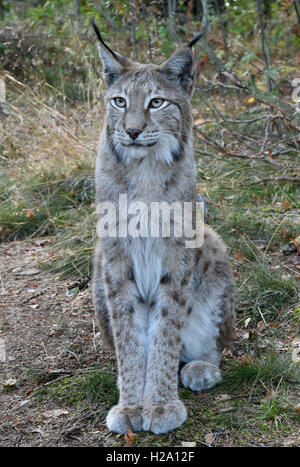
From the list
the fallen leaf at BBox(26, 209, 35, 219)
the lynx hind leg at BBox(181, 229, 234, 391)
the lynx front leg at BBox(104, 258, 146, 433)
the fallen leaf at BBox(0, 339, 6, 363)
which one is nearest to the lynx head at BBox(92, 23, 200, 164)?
the lynx front leg at BBox(104, 258, 146, 433)

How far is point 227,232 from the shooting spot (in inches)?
200

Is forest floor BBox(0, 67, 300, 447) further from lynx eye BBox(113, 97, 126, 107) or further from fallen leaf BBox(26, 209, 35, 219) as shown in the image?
lynx eye BBox(113, 97, 126, 107)

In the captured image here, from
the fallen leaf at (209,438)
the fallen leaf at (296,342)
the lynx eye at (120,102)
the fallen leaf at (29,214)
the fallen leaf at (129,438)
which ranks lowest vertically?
the fallen leaf at (209,438)

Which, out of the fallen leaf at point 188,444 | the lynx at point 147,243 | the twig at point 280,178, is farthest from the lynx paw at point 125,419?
the twig at point 280,178

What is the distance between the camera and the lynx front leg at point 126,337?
3.10 meters

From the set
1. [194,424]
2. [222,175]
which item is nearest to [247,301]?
[194,424]

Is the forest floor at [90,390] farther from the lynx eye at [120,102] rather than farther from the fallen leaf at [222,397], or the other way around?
the lynx eye at [120,102]

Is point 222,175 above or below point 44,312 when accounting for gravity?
above

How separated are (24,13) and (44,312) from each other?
8914mm

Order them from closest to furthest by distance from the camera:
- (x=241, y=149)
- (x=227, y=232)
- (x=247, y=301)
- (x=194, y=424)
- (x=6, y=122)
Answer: (x=194, y=424) → (x=247, y=301) → (x=227, y=232) → (x=241, y=149) → (x=6, y=122)

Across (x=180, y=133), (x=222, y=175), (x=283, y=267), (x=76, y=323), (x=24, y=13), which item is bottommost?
(x=76, y=323)

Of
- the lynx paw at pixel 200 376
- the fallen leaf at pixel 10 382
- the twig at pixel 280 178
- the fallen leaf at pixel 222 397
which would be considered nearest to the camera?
the fallen leaf at pixel 222 397

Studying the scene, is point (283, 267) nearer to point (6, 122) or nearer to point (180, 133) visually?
point (180, 133)

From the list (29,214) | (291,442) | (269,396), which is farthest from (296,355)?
(29,214)
